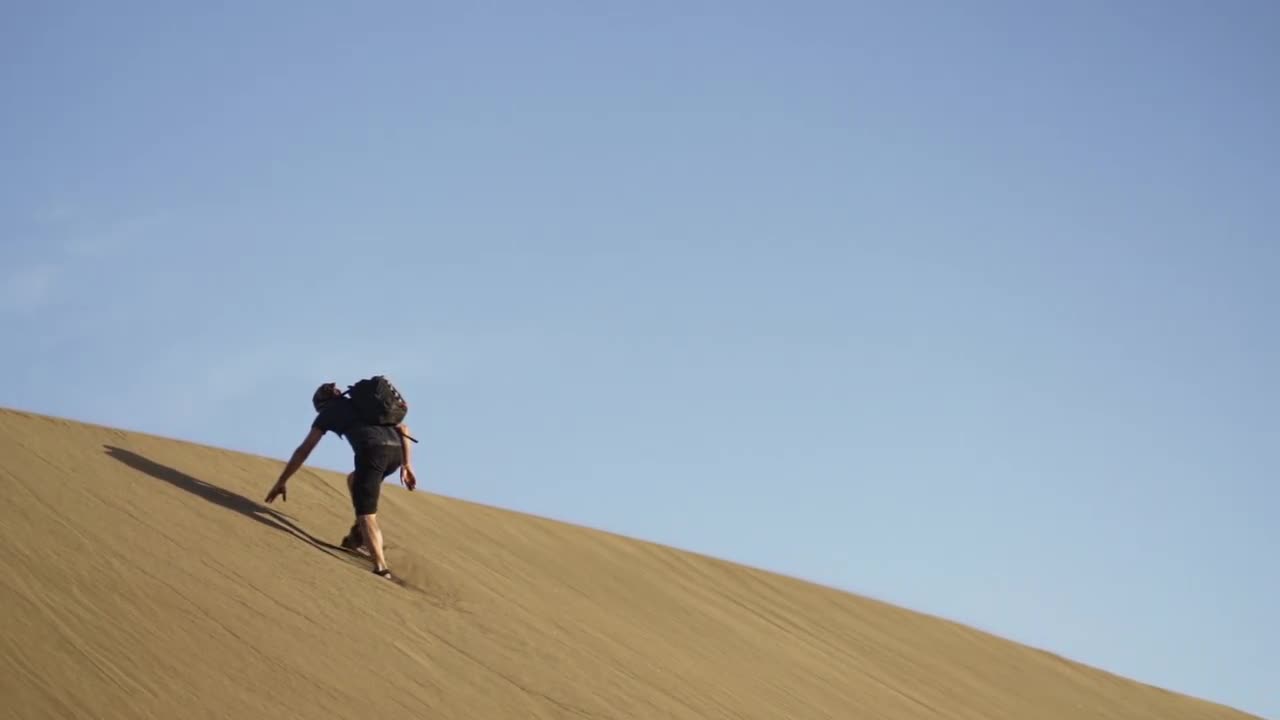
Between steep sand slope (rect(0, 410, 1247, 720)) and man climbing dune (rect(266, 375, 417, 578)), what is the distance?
Answer: 9.4 inches

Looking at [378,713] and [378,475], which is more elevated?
[378,475]

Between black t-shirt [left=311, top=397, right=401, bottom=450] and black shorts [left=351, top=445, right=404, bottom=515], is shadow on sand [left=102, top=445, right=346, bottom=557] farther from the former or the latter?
black t-shirt [left=311, top=397, right=401, bottom=450]

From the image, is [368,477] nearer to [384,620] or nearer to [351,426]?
[351,426]

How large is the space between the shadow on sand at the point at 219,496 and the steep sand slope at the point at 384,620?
0.02 meters

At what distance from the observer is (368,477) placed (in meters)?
8.16

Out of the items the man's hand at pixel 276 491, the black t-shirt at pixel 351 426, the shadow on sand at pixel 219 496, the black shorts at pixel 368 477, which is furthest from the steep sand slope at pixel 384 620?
the black t-shirt at pixel 351 426

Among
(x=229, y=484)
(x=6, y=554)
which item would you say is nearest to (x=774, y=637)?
(x=229, y=484)

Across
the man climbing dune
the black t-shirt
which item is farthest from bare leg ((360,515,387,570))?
the black t-shirt

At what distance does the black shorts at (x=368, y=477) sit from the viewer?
814 cm

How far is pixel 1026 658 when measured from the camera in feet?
39.8

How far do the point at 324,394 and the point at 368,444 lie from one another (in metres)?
0.51

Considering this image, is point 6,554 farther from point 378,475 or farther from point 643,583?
point 643,583

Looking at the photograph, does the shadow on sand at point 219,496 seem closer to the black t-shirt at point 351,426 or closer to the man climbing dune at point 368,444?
the man climbing dune at point 368,444

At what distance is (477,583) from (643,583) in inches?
74.2
